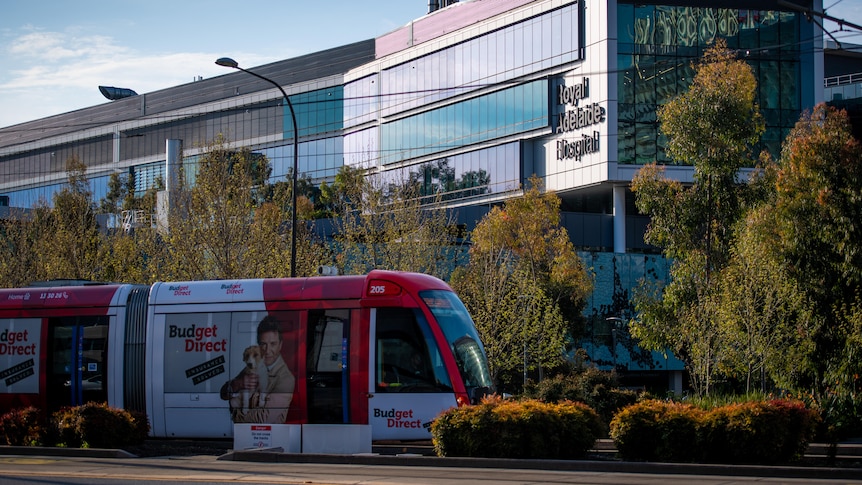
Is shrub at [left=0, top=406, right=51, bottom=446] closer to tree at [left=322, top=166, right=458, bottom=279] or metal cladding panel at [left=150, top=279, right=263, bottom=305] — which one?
metal cladding panel at [left=150, top=279, right=263, bottom=305]

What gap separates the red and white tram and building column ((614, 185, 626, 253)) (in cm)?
4390

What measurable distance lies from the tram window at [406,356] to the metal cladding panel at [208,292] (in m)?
3.33

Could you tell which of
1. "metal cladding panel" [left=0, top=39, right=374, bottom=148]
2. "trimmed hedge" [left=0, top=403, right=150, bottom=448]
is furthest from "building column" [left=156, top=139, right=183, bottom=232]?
"trimmed hedge" [left=0, top=403, right=150, bottom=448]

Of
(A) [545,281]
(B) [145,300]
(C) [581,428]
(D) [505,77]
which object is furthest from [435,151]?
(C) [581,428]

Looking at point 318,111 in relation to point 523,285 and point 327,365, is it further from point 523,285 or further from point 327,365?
point 327,365

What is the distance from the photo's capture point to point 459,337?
22250 millimetres

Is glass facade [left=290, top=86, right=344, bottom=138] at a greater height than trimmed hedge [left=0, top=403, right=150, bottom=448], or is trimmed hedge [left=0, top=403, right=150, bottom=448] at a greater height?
glass facade [left=290, top=86, right=344, bottom=138]

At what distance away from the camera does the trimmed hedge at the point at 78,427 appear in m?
21.8

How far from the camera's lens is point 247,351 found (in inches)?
925

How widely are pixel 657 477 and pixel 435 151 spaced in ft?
201

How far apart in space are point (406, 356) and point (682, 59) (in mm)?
47108

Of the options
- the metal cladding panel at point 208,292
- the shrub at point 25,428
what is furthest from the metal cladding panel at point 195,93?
the shrub at point 25,428

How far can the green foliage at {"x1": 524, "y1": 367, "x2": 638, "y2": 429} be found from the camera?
88.4 feet

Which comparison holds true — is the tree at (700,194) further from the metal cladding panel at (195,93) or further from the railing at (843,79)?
the metal cladding panel at (195,93)
